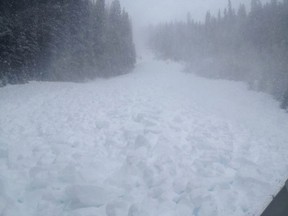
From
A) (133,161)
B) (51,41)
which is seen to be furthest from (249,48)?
(133,161)

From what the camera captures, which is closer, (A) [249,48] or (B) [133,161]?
(B) [133,161]

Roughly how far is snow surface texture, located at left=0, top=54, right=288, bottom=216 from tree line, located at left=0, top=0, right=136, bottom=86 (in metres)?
5.73

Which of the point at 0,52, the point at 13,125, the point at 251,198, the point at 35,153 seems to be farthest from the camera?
the point at 0,52

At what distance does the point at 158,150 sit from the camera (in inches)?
293

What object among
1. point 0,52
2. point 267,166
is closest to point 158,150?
point 267,166

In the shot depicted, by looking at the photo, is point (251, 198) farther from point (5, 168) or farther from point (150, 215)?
point (5, 168)

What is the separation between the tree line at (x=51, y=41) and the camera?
15391mm

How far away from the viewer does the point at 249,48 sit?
30.7 m

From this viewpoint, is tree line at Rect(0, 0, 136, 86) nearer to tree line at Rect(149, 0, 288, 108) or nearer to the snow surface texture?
the snow surface texture

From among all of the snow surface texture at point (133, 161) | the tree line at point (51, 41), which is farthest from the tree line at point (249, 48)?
the tree line at point (51, 41)

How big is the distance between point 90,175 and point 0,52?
1360 centimetres

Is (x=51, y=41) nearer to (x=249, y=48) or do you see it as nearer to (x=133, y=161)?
(x=133, y=161)

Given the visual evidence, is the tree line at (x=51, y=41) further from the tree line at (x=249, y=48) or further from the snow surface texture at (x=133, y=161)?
the tree line at (x=249, y=48)

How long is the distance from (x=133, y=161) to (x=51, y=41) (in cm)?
1596
